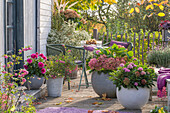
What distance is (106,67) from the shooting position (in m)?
5.17

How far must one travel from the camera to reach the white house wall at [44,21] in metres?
6.68

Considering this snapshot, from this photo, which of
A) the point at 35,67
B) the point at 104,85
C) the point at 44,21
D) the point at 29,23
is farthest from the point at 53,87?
the point at 44,21

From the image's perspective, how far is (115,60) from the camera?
5215 millimetres

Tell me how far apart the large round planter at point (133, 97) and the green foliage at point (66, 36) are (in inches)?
136

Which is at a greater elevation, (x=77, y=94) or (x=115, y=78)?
(x=115, y=78)

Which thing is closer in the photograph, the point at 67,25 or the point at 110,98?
the point at 110,98

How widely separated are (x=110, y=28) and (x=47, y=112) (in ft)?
33.2

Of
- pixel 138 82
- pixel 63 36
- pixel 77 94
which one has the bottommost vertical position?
pixel 77 94

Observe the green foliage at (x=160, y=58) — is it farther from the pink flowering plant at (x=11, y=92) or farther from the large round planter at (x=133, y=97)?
the pink flowering plant at (x=11, y=92)

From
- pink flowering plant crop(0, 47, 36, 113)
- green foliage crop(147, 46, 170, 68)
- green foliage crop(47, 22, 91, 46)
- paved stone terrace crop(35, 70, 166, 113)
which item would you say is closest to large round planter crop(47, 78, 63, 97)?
paved stone terrace crop(35, 70, 166, 113)

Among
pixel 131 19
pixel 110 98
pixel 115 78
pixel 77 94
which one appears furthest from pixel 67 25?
pixel 131 19

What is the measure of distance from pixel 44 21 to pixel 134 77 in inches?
125

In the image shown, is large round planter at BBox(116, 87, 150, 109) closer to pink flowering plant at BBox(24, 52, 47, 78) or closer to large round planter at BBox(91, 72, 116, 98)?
large round planter at BBox(91, 72, 116, 98)

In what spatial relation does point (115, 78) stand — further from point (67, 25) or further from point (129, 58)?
point (67, 25)
